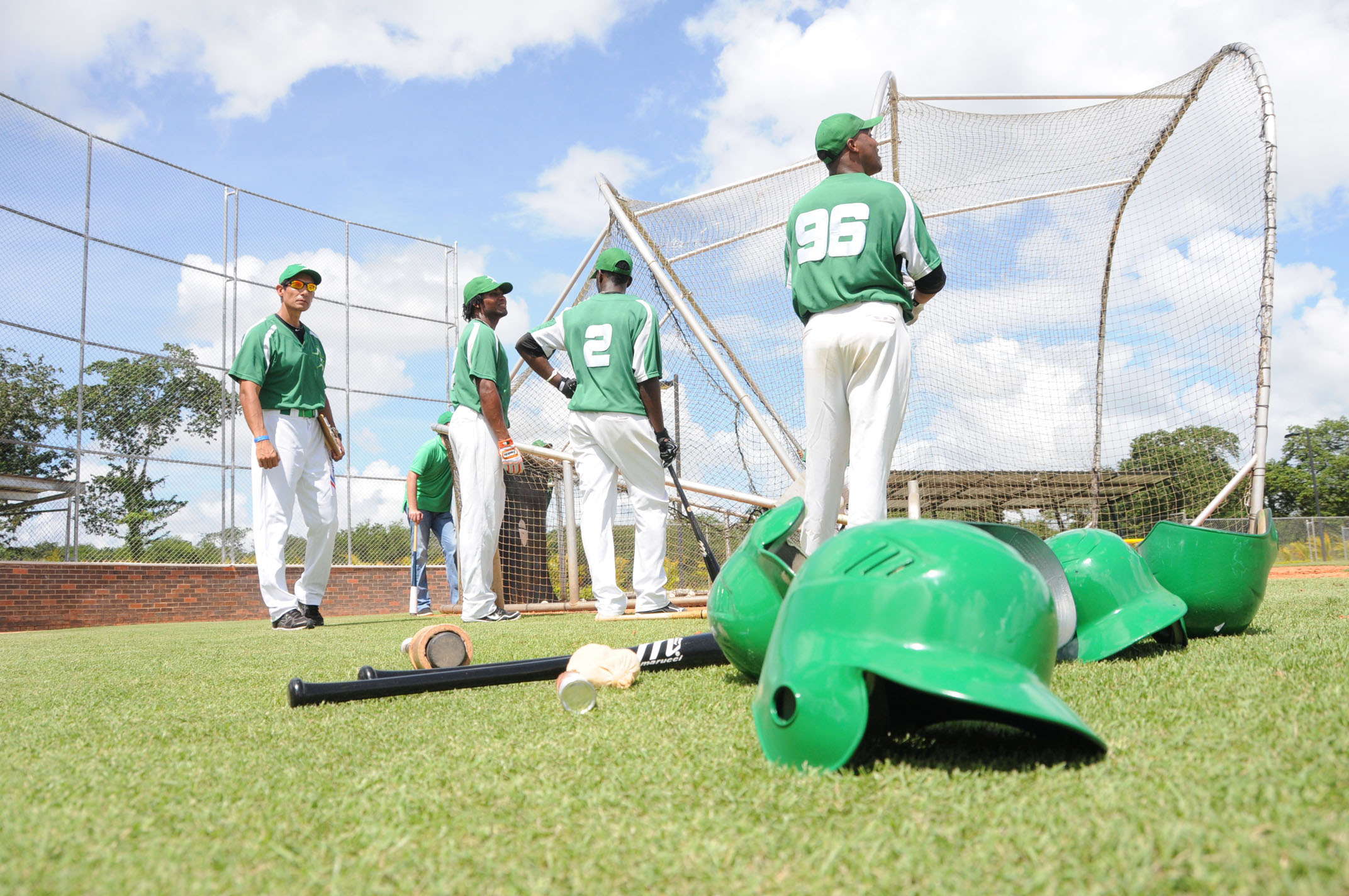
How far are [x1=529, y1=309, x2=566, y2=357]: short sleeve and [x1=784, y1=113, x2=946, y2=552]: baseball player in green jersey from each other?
97.0 inches

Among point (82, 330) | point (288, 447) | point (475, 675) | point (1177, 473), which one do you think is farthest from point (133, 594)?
point (1177, 473)

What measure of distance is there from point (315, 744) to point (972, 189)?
8.75 metres

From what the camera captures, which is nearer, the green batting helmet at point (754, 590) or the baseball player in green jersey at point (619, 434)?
the green batting helmet at point (754, 590)

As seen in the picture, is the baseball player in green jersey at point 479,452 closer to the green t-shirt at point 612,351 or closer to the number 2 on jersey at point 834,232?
the green t-shirt at point 612,351

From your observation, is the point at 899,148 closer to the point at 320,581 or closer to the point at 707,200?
the point at 707,200

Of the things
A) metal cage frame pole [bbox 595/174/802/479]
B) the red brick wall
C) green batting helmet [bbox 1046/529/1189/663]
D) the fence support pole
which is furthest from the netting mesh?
green batting helmet [bbox 1046/529/1189/663]

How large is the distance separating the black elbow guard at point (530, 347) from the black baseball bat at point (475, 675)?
11.3 ft

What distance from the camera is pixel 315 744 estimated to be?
1798 mm

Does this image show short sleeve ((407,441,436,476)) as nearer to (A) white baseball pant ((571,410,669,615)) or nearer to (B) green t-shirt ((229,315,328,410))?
(B) green t-shirt ((229,315,328,410))

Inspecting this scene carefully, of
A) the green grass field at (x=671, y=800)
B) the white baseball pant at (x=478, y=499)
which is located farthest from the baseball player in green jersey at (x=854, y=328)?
the white baseball pant at (x=478, y=499)

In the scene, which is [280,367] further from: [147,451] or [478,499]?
[147,451]

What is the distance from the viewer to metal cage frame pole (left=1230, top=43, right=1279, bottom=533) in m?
6.73

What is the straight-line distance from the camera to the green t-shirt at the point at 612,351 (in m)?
5.48

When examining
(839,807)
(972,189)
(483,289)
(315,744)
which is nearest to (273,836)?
(315,744)
